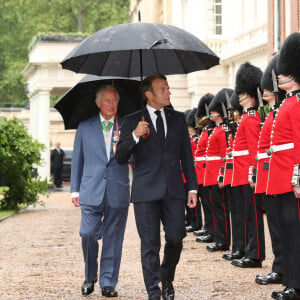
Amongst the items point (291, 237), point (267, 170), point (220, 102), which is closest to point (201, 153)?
point (220, 102)

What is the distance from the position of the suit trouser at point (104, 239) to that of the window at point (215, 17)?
76.6 ft

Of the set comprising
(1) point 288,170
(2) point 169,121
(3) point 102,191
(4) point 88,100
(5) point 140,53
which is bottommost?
(3) point 102,191

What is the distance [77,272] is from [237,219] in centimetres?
211

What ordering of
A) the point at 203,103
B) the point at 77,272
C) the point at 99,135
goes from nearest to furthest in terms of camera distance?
the point at 99,135, the point at 77,272, the point at 203,103

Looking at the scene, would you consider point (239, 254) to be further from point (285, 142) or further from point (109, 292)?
point (285, 142)

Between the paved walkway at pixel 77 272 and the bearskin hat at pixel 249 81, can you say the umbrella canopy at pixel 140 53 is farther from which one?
the bearskin hat at pixel 249 81

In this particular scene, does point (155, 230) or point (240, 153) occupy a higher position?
point (240, 153)

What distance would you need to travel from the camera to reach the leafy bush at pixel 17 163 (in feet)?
67.2

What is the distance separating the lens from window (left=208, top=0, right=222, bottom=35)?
31.2 meters

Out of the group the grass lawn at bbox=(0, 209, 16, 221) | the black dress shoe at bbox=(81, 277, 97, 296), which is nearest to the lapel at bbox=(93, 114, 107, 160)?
the black dress shoe at bbox=(81, 277, 97, 296)

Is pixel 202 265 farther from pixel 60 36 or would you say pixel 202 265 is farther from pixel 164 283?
pixel 60 36

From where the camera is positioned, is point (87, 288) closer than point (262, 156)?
Yes

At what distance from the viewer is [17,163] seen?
2077 cm

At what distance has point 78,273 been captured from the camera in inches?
386
